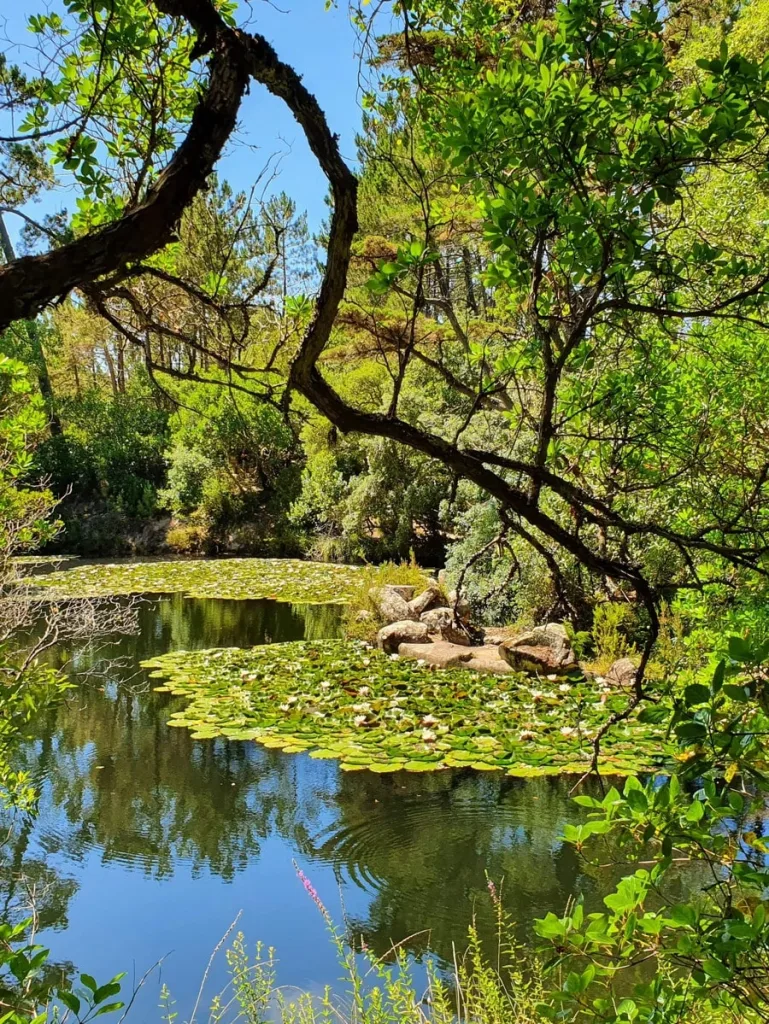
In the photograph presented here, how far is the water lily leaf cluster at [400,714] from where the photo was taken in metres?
4.98

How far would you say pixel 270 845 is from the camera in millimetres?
4270

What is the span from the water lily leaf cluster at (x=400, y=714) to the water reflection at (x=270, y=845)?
0.14 meters

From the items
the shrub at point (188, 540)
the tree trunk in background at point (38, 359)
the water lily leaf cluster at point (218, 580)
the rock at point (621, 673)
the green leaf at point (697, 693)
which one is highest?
the tree trunk in background at point (38, 359)

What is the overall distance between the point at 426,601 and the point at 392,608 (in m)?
0.45

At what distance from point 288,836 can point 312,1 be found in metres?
3.95

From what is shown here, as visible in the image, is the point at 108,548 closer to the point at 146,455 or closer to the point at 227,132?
the point at 146,455

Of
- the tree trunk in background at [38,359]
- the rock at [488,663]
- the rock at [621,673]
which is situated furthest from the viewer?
the tree trunk in background at [38,359]

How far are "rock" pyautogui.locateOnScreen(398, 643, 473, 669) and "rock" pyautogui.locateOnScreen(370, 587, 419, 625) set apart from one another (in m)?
0.82

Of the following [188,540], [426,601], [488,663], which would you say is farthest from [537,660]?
[188,540]

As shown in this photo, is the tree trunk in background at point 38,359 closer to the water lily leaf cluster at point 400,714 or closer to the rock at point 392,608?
the rock at point 392,608

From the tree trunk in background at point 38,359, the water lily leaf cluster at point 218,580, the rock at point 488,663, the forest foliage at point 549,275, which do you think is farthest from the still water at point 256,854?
the tree trunk in background at point 38,359

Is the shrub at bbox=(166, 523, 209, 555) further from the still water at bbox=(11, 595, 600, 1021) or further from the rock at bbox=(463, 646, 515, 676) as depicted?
the still water at bbox=(11, 595, 600, 1021)

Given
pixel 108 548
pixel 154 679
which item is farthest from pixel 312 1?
pixel 108 548

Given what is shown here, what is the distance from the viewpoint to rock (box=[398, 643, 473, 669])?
719 centimetres
